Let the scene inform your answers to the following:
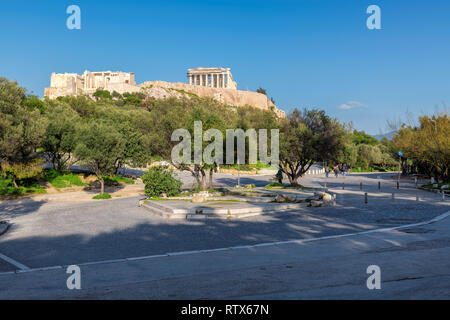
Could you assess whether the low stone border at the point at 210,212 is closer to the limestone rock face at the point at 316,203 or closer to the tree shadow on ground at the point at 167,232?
the tree shadow on ground at the point at 167,232

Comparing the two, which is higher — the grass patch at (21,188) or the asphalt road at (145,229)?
the grass patch at (21,188)

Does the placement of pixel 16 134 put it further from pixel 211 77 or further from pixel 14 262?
pixel 211 77

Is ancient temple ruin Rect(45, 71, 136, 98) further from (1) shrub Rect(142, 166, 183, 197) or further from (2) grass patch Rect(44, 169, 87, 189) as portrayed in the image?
(1) shrub Rect(142, 166, 183, 197)

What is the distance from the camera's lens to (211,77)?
193 metres

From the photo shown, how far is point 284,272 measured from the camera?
7.50 m

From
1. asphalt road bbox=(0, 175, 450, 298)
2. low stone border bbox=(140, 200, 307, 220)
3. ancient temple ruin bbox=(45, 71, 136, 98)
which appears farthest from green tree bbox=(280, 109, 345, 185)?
ancient temple ruin bbox=(45, 71, 136, 98)

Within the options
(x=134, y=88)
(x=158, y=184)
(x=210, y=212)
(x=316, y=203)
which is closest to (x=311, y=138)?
(x=316, y=203)

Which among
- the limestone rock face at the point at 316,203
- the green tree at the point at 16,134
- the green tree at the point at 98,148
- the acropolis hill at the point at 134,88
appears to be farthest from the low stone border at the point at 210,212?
the acropolis hill at the point at 134,88

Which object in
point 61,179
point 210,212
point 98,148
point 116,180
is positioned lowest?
point 210,212

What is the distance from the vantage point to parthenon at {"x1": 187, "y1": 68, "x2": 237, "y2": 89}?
188 m

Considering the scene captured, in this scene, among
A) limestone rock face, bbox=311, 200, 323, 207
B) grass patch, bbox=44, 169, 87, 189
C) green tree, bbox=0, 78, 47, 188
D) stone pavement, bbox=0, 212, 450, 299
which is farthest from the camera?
grass patch, bbox=44, 169, 87, 189

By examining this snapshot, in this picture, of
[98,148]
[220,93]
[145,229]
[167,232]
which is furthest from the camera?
[220,93]

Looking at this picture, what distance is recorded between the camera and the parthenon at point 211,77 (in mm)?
188500

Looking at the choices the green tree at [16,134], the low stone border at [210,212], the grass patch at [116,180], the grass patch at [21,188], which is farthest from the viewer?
the grass patch at [116,180]
